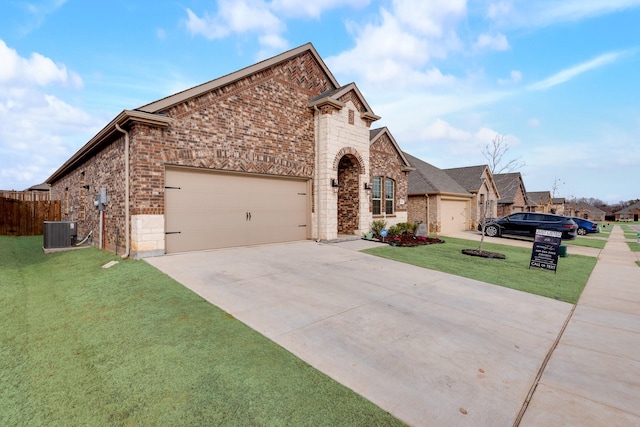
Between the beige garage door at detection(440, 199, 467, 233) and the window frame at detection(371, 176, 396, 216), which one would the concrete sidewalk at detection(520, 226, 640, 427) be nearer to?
the window frame at detection(371, 176, 396, 216)

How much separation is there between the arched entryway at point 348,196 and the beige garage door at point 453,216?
8.85 metres

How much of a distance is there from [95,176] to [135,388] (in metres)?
11.5

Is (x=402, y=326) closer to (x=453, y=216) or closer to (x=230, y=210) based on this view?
(x=230, y=210)

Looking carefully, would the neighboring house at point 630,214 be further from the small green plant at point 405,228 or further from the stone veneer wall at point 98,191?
the stone veneer wall at point 98,191

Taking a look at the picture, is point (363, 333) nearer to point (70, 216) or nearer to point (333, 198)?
point (333, 198)

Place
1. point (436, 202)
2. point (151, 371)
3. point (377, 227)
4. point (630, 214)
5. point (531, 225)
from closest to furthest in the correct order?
1. point (151, 371)
2. point (377, 227)
3. point (531, 225)
4. point (436, 202)
5. point (630, 214)

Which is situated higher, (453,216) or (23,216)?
(23,216)

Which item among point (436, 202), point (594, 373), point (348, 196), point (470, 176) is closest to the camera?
point (594, 373)

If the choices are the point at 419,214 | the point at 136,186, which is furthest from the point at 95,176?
the point at 419,214

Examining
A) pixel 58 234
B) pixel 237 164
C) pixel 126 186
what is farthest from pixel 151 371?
pixel 58 234

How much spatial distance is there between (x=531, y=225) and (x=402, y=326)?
52.3 feet

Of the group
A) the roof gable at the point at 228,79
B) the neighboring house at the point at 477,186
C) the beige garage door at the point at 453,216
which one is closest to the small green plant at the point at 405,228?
the beige garage door at the point at 453,216

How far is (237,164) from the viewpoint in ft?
32.1

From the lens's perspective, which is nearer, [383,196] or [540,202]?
[383,196]
